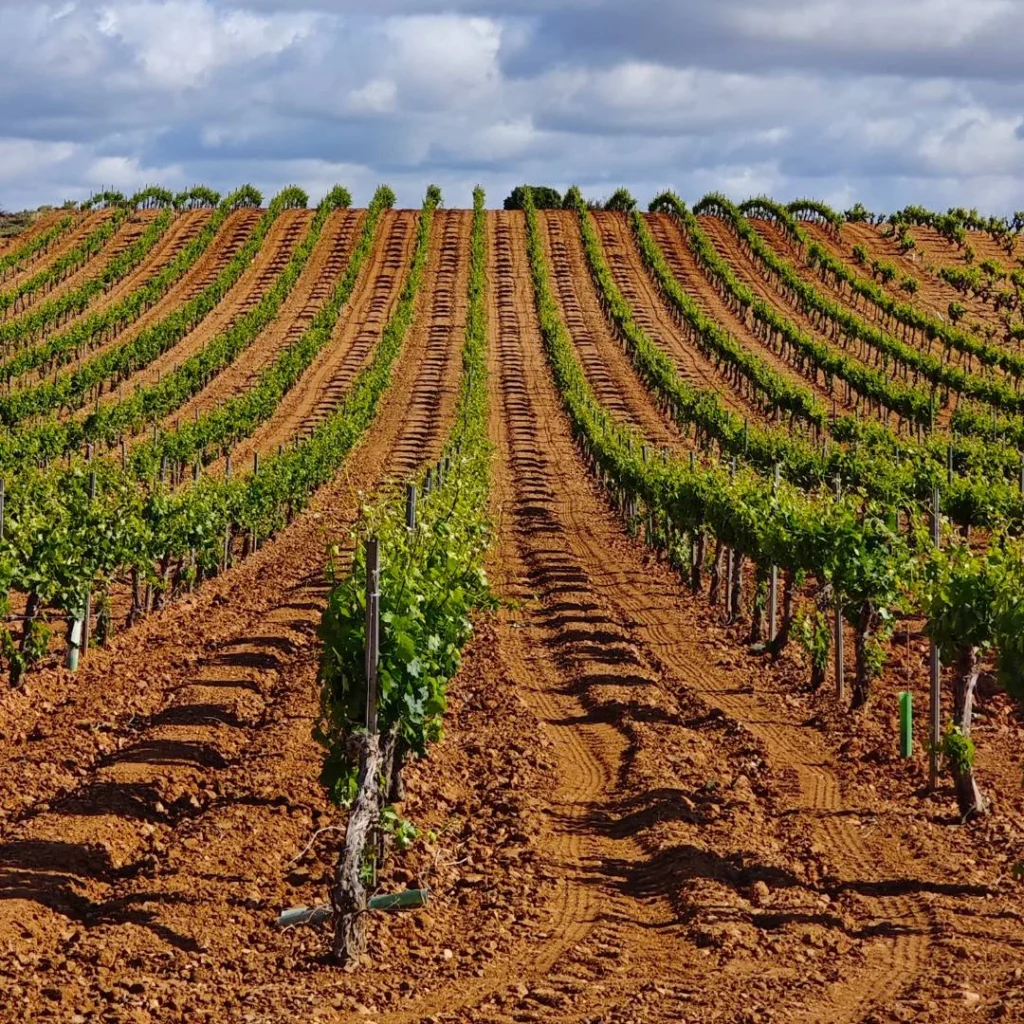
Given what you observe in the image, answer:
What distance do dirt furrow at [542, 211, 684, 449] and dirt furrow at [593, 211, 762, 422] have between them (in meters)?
1.58

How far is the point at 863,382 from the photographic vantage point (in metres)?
55.9

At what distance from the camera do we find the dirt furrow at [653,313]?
194 ft

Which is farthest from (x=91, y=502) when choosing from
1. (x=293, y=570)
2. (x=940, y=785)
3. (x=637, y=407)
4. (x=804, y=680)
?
(x=637, y=407)

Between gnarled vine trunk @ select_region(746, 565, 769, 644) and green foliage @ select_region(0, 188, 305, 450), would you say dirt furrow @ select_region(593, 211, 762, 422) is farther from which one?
gnarled vine trunk @ select_region(746, 565, 769, 644)

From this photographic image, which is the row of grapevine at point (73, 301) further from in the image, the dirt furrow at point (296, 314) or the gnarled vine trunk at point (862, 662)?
the gnarled vine trunk at point (862, 662)

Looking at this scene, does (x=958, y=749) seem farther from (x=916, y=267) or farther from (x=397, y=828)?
(x=916, y=267)

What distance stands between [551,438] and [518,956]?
42734 millimetres

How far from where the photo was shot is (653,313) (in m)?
72.0

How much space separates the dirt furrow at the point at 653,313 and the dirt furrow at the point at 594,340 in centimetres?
158

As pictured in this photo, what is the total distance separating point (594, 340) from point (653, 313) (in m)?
5.58

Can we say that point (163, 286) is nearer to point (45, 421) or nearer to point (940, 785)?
point (45, 421)

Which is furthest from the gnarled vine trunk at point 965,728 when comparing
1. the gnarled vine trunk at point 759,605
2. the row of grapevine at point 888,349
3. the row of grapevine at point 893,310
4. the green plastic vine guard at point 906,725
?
the row of grapevine at point 893,310

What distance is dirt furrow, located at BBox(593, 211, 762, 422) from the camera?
59.3 m

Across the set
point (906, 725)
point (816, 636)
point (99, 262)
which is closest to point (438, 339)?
point (99, 262)
